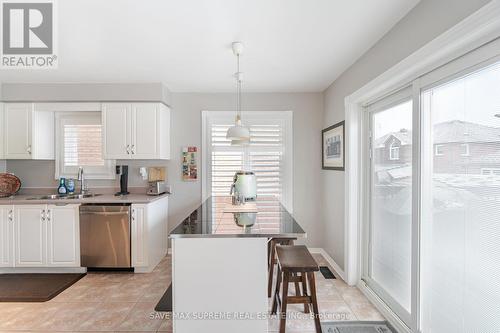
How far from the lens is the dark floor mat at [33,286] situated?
8.79ft

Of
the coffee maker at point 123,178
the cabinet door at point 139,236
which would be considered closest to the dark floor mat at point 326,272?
the cabinet door at point 139,236

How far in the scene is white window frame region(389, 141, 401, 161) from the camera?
2.28m

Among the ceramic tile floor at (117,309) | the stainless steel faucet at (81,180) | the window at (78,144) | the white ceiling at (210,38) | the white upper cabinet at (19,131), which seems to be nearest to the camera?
the white ceiling at (210,38)

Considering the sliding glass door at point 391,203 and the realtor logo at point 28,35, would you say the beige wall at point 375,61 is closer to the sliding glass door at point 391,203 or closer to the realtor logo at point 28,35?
the sliding glass door at point 391,203

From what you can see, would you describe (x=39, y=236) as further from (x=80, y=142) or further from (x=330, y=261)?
(x=330, y=261)

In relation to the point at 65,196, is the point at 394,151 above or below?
above

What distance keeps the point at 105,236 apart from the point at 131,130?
1.41 m

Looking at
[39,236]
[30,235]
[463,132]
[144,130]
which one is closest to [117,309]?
[39,236]

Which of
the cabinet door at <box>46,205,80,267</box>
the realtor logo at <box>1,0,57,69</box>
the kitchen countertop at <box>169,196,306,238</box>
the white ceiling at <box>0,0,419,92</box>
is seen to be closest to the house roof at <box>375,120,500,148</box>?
the white ceiling at <box>0,0,419,92</box>

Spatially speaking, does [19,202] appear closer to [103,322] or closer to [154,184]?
[154,184]

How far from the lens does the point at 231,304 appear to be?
1.71 meters

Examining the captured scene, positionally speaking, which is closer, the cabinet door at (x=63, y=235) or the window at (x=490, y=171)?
the window at (x=490, y=171)

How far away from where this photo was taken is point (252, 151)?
3.99m

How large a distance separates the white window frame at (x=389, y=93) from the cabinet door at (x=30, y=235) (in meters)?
3.73
